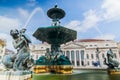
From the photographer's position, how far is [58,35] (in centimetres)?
1884

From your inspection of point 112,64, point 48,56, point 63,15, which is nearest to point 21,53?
point 112,64

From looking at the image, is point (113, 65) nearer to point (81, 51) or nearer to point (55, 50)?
point (55, 50)

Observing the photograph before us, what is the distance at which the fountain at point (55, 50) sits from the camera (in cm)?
1678

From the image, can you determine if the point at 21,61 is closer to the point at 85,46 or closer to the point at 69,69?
the point at 69,69

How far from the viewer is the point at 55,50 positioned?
18.9 m

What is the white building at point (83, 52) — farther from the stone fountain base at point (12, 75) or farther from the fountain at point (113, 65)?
the stone fountain base at point (12, 75)

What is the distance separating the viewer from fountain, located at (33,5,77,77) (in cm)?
1678

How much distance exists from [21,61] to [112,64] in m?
9.54

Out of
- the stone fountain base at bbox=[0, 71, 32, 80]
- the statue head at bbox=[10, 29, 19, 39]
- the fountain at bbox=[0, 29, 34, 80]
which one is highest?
the statue head at bbox=[10, 29, 19, 39]

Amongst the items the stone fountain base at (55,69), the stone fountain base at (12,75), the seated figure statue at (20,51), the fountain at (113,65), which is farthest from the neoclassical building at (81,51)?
the stone fountain base at (12,75)

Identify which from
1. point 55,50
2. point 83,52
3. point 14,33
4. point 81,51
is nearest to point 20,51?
point 14,33

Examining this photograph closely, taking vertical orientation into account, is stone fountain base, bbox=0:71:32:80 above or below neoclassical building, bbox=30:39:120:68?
below

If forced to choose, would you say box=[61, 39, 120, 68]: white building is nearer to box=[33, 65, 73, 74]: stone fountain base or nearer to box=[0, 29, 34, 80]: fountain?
box=[33, 65, 73, 74]: stone fountain base

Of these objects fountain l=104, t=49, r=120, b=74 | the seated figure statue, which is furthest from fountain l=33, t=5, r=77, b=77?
the seated figure statue
